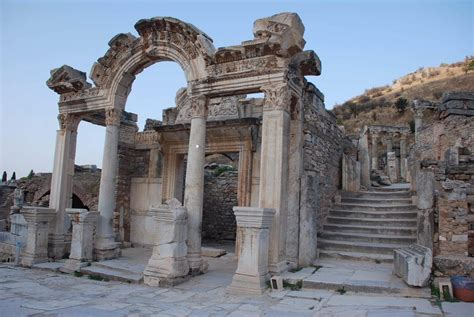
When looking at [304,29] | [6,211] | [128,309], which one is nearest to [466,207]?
[304,29]

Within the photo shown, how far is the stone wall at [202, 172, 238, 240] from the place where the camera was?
48.8 feet

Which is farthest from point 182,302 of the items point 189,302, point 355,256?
point 355,256

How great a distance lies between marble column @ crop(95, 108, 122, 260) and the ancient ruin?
0.03m

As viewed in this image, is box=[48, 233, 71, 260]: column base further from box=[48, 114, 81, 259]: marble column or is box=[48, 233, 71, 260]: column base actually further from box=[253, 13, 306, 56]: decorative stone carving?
box=[253, 13, 306, 56]: decorative stone carving

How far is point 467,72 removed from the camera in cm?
4069

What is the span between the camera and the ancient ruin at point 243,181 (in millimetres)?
Answer: 7152

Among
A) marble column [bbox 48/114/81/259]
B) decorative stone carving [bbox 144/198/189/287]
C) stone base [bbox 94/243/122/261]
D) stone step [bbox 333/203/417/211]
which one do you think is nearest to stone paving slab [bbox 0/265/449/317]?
decorative stone carving [bbox 144/198/189/287]

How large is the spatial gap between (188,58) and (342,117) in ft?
128

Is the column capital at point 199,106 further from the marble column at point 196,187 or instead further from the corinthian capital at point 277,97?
the corinthian capital at point 277,97

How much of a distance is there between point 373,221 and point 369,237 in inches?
34.1

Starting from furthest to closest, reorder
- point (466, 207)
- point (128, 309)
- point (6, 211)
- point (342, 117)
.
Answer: point (342, 117)
point (6, 211)
point (466, 207)
point (128, 309)

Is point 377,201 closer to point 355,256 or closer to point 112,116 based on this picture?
point 355,256

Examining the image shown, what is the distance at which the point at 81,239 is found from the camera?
920 cm

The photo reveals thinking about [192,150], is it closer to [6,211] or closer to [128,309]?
[128,309]
